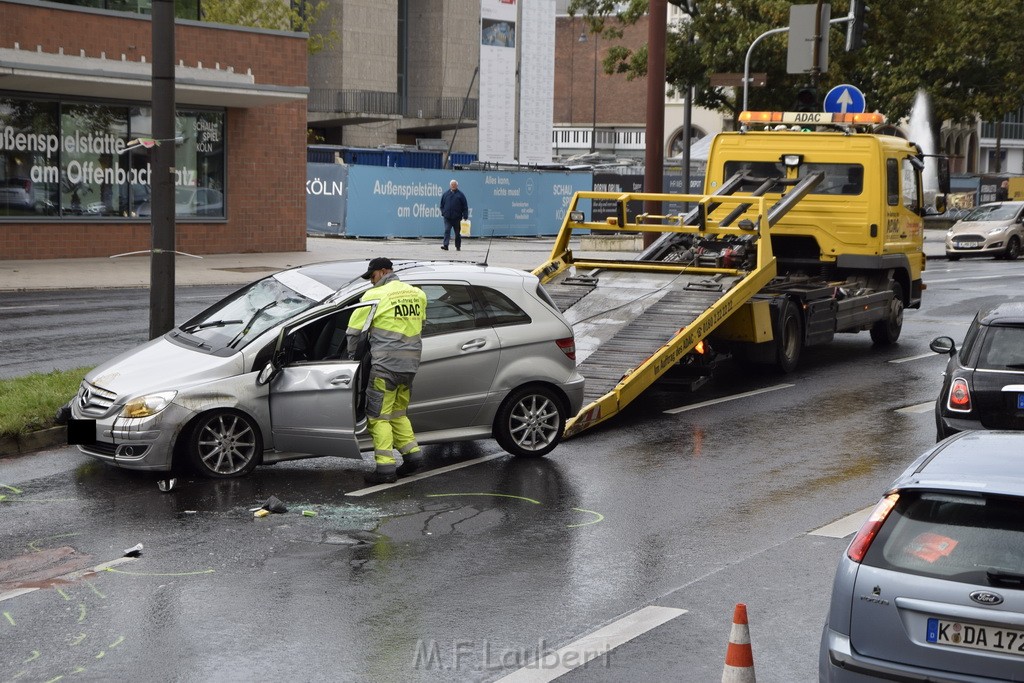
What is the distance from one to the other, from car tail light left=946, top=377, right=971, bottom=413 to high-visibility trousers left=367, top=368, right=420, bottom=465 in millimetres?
3991

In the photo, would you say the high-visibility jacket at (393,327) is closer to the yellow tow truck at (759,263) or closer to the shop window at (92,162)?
the yellow tow truck at (759,263)

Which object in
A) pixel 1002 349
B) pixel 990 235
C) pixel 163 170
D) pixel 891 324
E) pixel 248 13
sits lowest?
pixel 891 324

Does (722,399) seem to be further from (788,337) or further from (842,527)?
(842,527)

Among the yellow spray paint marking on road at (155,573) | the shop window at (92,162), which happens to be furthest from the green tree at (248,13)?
the yellow spray paint marking on road at (155,573)

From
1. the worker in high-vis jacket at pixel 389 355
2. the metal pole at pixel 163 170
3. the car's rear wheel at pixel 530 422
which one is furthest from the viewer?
the metal pole at pixel 163 170

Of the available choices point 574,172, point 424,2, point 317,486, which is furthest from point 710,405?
point 424,2

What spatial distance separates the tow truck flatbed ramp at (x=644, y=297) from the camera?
1220 cm

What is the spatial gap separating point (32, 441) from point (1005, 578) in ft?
26.3

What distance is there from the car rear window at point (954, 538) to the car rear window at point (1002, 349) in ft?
16.9

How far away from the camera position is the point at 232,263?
2814cm

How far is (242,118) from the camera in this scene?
101 ft

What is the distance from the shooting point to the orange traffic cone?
16.9 ft

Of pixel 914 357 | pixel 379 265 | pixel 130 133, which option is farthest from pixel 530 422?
pixel 130 133

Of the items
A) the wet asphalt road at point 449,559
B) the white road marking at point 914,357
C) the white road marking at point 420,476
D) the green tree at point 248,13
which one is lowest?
the wet asphalt road at point 449,559
